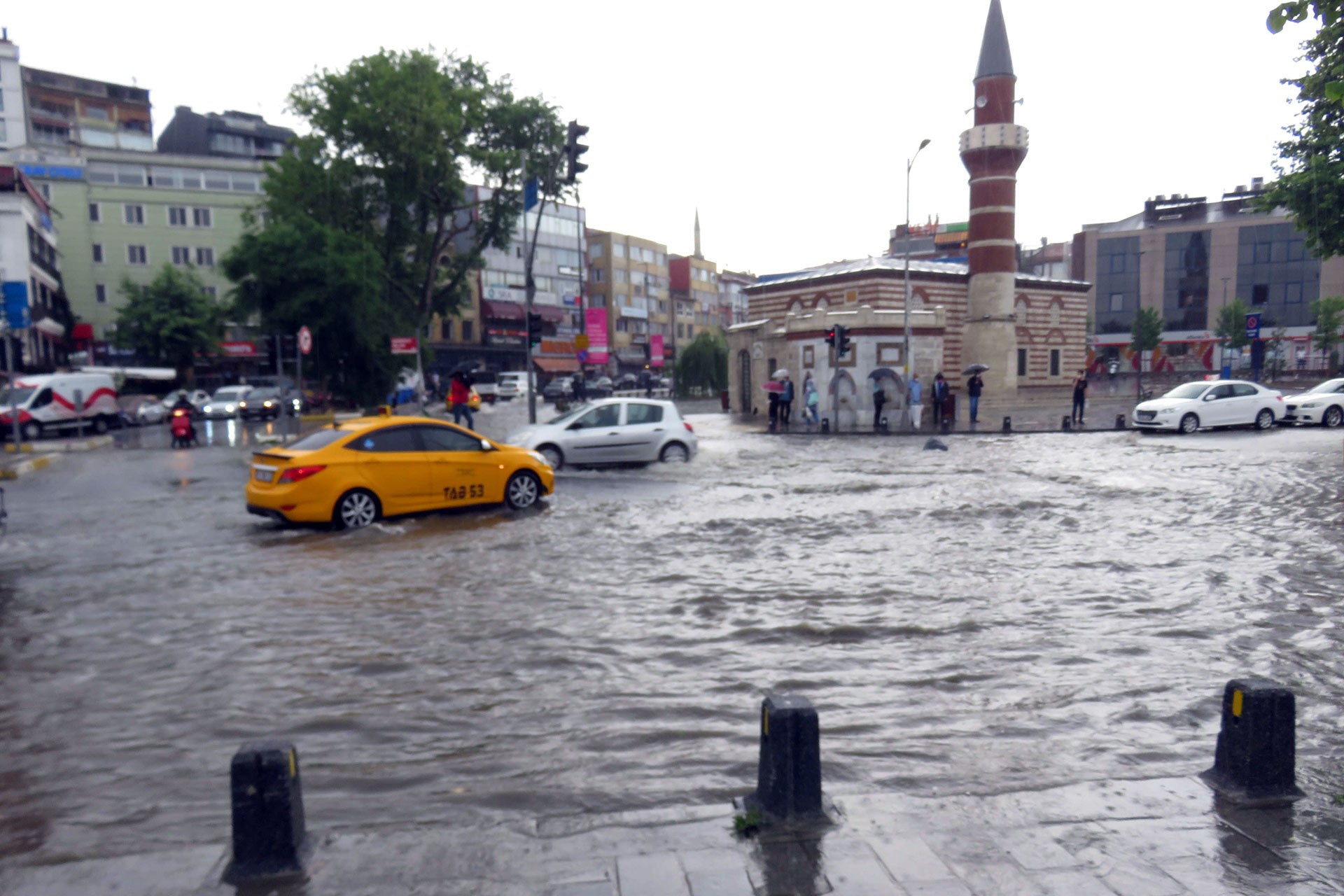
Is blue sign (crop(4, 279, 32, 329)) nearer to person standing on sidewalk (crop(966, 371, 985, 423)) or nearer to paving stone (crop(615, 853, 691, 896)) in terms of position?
paving stone (crop(615, 853, 691, 896))

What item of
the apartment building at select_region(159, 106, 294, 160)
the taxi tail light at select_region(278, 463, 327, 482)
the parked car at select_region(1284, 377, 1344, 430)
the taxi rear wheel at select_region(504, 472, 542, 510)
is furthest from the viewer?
the apartment building at select_region(159, 106, 294, 160)

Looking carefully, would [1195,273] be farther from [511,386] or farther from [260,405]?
[260,405]

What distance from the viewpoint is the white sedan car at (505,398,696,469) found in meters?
18.8

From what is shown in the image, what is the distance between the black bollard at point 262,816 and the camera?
11.9ft

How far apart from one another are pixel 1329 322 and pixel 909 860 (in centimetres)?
7352

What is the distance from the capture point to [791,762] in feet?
13.2

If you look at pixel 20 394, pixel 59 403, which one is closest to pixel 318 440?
pixel 20 394

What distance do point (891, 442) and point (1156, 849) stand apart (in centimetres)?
2418

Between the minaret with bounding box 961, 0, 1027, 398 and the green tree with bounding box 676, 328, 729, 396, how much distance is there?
17.6m

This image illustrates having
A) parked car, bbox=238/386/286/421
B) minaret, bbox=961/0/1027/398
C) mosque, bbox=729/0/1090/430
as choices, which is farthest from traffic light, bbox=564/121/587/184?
minaret, bbox=961/0/1027/398

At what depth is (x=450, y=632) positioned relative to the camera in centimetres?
744

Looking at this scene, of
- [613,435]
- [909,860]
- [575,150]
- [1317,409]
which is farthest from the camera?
[1317,409]

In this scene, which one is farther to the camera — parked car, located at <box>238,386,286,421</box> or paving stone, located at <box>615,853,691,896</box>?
parked car, located at <box>238,386,286,421</box>

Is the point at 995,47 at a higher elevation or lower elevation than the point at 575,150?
higher
